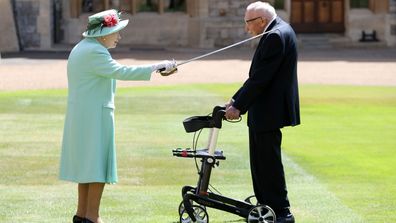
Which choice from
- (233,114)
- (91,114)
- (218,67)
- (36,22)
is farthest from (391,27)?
(91,114)

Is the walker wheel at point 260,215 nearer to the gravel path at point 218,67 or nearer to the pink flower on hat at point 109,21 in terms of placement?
the pink flower on hat at point 109,21

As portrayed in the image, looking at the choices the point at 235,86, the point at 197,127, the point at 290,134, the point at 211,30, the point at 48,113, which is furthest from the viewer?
the point at 211,30

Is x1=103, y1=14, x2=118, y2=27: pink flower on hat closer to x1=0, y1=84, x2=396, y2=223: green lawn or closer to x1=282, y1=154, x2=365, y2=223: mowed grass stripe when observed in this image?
x1=0, y1=84, x2=396, y2=223: green lawn

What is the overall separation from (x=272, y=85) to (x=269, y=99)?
0.11 metres

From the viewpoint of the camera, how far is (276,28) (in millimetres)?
8758

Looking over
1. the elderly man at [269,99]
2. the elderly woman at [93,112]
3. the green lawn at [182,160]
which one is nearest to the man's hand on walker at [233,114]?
the elderly man at [269,99]

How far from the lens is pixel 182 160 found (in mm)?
13312

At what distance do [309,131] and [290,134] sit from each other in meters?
0.42

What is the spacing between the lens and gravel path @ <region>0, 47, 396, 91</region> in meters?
24.5

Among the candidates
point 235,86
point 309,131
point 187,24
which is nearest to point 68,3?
point 187,24

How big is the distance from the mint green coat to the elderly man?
794 millimetres

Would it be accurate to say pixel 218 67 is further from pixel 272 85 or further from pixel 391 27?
pixel 272 85

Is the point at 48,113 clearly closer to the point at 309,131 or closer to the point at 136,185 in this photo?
the point at 309,131

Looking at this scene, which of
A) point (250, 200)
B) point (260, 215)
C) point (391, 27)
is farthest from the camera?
point (391, 27)
